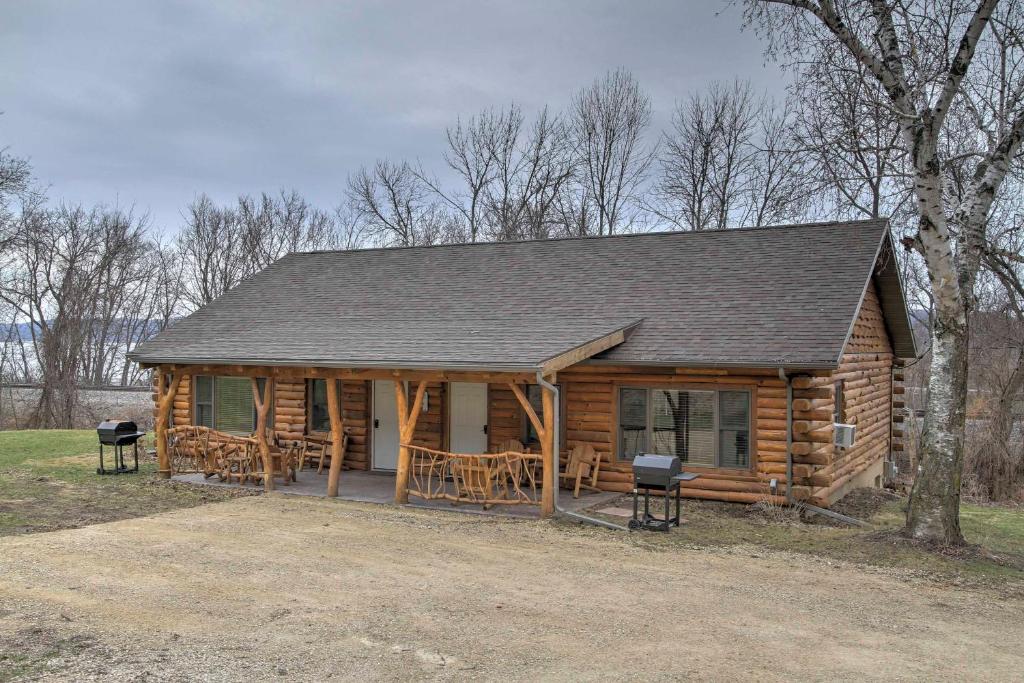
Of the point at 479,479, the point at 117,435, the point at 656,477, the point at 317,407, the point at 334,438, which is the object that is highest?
the point at 317,407

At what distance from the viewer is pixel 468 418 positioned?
13.6 metres

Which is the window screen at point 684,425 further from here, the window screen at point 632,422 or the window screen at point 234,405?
the window screen at point 234,405

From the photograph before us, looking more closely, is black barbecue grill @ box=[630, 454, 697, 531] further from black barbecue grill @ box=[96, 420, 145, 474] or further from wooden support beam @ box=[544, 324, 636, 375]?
black barbecue grill @ box=[96, 420, 145, 474]

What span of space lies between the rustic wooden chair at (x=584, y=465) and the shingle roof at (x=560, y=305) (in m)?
1.60

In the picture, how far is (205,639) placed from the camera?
5.66m

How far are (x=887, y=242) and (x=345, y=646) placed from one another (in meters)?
12.0

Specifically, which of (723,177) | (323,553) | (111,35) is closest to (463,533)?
(323,553)

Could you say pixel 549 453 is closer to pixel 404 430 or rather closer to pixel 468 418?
pixel 404 430

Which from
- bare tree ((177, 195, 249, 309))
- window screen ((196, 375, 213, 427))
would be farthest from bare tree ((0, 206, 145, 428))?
window screen ((196, 375, 213, 427))

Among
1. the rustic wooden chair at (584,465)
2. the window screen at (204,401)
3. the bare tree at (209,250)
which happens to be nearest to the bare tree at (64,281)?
the bare tree at (209,250)

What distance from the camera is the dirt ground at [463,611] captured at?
5.23 m

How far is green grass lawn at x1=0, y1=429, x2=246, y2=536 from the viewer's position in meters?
10.3

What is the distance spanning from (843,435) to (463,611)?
288 inches

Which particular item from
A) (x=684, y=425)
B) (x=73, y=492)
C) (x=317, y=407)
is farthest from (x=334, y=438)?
(x=684, y=425)
